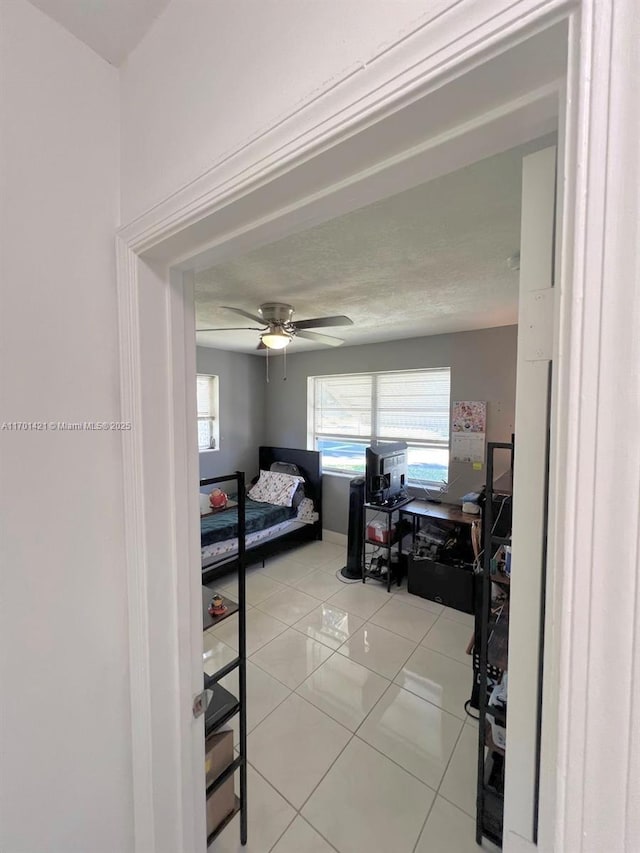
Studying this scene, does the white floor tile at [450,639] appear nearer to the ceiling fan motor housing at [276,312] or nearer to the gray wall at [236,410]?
the ceiling fan motor housing at [276,312]

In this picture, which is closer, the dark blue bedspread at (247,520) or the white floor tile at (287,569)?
the dark blue bedspread at (247,520)

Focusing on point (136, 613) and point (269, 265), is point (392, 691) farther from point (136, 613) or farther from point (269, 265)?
point (269, 265)

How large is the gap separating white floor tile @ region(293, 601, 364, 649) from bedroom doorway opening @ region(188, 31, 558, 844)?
1 cm

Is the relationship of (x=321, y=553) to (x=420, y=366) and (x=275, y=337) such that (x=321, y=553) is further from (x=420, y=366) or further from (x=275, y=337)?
(x=275, y=337)

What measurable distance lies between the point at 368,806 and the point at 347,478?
2.98 m

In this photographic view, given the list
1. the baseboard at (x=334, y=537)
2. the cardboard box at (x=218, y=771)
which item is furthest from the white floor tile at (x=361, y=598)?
the cardboard box at (x=218, y=771)

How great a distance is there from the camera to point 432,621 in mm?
2791

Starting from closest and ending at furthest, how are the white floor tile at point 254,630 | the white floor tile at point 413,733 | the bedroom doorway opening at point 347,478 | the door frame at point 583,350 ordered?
the door frame at point 583,350 → the bedroom doorway opening at point 347,478 → the white floor tile at point 413,733 → the white floor tile at point 254,630

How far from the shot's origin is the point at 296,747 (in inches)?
69.8

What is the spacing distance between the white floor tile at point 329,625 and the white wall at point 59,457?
1847mm

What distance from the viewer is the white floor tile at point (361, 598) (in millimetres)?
2962

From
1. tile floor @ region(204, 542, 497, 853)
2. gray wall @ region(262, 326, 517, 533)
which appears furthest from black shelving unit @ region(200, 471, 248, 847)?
gray wall @ region(262, 326, 517, 533)

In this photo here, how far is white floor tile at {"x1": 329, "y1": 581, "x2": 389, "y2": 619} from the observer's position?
9.72 ft

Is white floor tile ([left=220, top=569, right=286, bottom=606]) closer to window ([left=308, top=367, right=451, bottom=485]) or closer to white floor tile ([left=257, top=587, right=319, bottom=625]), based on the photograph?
white floor tile ([left=257, top=587, right=319, bottom=625])
